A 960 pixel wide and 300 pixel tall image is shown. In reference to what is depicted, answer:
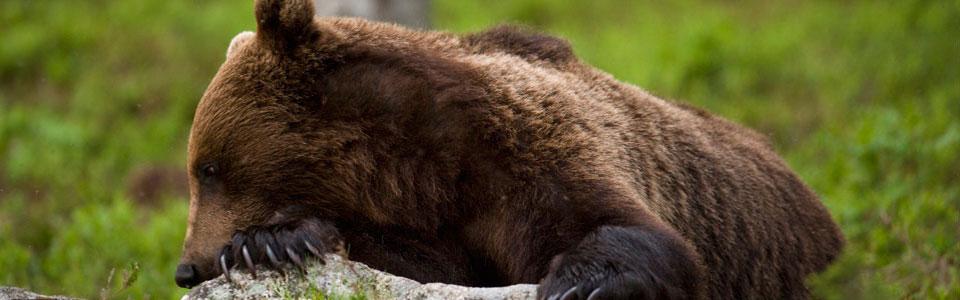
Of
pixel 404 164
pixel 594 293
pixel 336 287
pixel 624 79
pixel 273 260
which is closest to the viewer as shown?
pixel 594 293

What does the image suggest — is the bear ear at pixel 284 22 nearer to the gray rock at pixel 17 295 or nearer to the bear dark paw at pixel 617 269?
the gray rock at pixel 17 295

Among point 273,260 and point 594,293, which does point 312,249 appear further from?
point 594,293

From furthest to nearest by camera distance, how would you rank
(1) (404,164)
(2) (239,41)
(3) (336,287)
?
(2) (239,41) → (1) (404,164) → (3) (336,287)

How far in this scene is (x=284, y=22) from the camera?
461cm

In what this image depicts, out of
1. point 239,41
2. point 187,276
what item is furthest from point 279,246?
point 239,41

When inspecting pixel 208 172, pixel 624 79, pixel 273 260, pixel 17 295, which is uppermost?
pixel 624 79

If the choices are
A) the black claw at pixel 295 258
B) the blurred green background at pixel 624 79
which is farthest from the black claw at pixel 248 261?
the blurred green background at pixel 624 79

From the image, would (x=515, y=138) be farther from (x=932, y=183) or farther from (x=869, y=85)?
(x=869, y=85)

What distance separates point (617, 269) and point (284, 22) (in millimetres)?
1640

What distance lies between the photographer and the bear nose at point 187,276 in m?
4.61

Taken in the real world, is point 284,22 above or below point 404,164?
above

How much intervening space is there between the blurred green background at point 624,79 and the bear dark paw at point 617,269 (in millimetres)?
1572

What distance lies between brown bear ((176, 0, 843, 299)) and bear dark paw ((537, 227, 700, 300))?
27 mm

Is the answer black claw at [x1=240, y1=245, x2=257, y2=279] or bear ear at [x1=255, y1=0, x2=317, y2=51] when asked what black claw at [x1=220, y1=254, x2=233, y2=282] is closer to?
black claw at [x1=240, y1=245, x2=257, y2=279]
